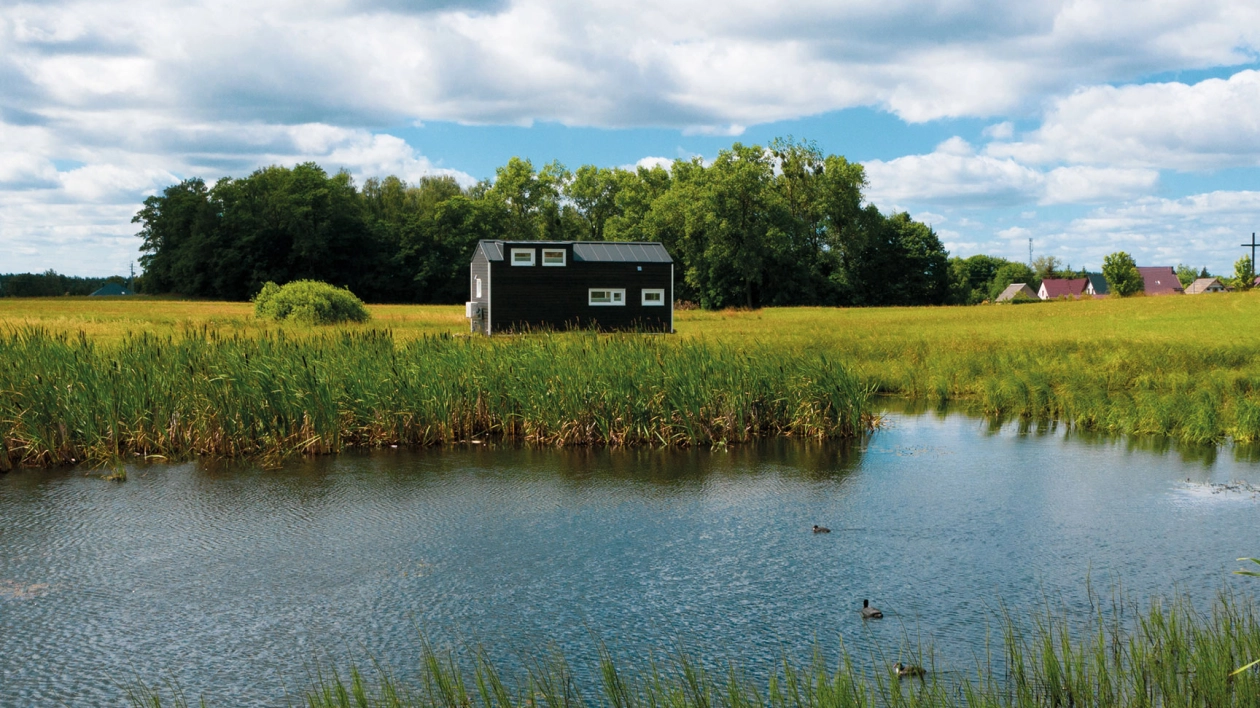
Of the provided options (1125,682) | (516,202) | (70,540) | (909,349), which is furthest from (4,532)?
(516,202)

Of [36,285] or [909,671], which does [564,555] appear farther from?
[36,285]

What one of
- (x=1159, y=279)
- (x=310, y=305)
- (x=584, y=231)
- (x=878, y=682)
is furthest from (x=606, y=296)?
(x=1159, y=279)

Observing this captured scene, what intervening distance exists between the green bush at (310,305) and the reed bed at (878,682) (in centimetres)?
3667

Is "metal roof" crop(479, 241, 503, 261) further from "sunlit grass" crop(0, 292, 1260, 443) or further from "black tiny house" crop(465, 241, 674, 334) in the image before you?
"sunlit grass" crop(0, 292, 1260, 443)

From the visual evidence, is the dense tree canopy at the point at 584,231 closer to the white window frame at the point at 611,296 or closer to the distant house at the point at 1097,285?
the white window frame at the point at 611,296

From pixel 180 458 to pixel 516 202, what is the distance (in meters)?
76.3

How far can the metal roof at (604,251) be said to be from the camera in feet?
137

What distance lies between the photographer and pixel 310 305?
4247 centimetres

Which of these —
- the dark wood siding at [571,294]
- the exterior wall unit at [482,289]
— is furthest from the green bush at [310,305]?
the dark wood siding at [571,294]

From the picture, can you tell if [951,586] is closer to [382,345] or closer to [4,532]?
[4,532]

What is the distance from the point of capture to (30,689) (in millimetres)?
6637

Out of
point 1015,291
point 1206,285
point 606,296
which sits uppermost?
point 1206,285

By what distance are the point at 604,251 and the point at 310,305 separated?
41.7 feet

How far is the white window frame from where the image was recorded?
41906 millimetres
